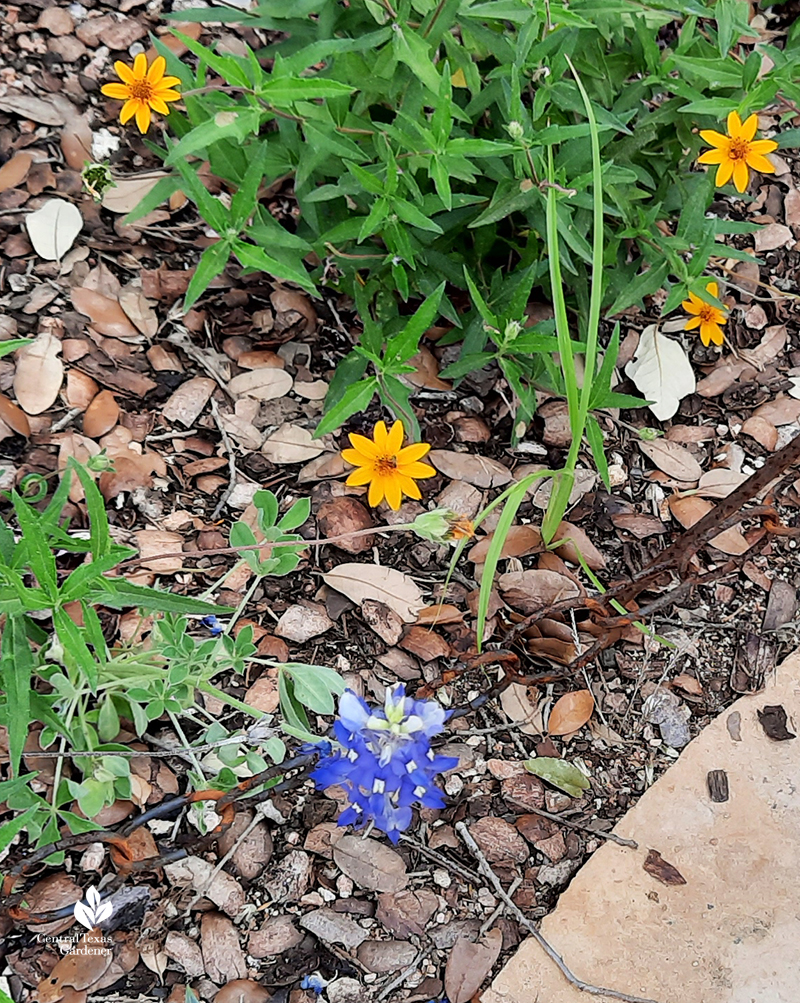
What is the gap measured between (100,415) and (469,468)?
77cm

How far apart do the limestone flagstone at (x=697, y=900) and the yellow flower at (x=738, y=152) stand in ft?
3.46

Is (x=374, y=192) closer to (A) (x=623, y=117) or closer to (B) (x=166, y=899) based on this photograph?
(A) (x=623, y=117)

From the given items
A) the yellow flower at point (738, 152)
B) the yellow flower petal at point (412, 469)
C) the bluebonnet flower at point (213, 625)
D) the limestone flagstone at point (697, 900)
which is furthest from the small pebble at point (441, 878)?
the yellow flower at point (738, 152)

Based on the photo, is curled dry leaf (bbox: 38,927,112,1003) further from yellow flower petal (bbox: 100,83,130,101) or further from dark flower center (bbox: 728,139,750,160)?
dark flower center (bbox: 728,139,750,160)

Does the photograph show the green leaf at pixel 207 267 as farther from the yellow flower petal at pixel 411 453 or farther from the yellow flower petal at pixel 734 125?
the yellow flower petal at pixel 734 125

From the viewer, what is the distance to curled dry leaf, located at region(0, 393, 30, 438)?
6.07ft

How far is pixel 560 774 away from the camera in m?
1.74

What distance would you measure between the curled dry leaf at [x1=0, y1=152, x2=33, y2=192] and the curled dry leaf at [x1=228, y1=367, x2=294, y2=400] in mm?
646

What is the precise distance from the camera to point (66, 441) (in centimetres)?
186

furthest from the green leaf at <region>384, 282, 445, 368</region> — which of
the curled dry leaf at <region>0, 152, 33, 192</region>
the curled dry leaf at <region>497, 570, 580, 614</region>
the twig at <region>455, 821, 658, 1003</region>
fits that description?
the curled dry leaf at <region>0, 152, 33, 192</region>

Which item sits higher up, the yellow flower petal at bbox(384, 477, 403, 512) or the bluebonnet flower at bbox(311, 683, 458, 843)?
the yellow flower petal at bbox(384, 477, 403, 512)

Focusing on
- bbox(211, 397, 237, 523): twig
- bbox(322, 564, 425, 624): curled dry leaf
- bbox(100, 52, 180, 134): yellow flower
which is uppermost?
bbox(100, 52, 180, 134): yellow flower

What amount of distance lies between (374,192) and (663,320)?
2.77ft

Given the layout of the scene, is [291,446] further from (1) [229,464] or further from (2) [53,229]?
(2) [53,229]
